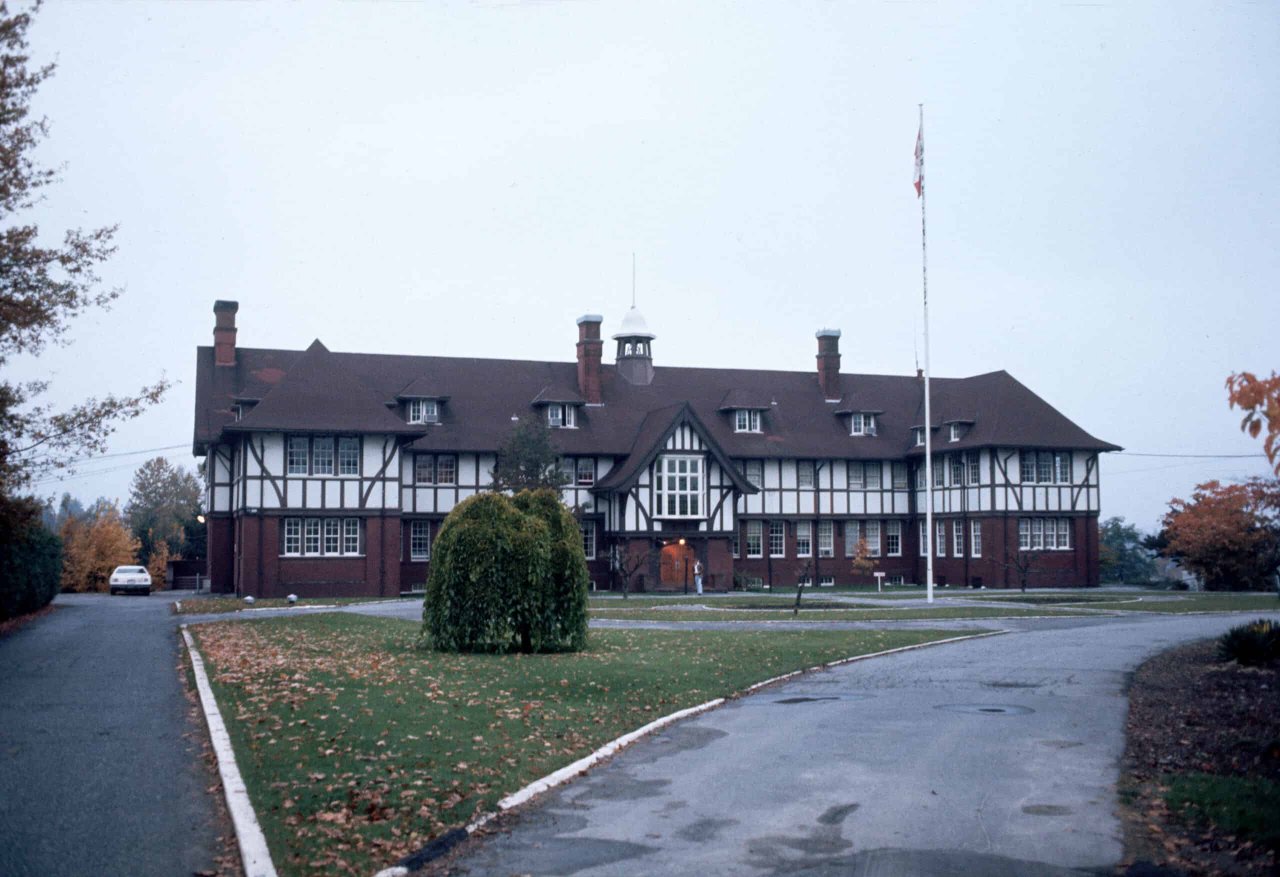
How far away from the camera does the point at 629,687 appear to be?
16297 mm

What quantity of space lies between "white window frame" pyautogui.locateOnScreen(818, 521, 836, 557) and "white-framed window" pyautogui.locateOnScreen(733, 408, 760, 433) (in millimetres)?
5569

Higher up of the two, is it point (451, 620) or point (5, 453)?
point (5, 453)

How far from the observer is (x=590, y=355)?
56.4 metres

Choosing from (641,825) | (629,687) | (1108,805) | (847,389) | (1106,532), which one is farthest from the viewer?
(1106,532)

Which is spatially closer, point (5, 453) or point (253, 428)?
point (5, 453)

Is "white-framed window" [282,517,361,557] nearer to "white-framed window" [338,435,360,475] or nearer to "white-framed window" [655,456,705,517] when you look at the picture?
"white-framed window" [338,435,360,475]

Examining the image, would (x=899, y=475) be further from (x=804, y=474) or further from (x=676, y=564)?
(x=676, y=564)

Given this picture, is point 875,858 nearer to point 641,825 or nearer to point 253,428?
point 641,825

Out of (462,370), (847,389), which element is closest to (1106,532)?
(847,389)

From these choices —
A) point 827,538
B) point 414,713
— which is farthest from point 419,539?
point 414,713

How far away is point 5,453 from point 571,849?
17.8 meters

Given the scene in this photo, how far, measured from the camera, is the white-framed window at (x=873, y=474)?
58.6 metres

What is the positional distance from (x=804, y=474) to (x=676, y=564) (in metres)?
8.30

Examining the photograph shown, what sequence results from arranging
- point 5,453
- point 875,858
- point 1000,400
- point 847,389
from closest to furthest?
point 875,858
point 5,453
point 1000,400
point 847,389
